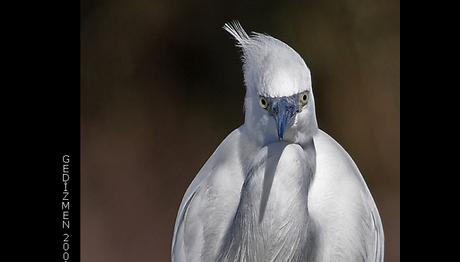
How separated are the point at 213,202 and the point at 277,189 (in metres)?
0.25

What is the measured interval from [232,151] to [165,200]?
1.35 metres

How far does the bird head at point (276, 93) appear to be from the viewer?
1200 millimetres

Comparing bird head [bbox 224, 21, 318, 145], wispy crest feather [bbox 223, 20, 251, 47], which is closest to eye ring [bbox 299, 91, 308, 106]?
bird head [bbox 224, 21, 318, 145]

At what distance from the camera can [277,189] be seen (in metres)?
1.22

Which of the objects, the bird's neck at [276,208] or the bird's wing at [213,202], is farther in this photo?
the bird's wing at [213,202]

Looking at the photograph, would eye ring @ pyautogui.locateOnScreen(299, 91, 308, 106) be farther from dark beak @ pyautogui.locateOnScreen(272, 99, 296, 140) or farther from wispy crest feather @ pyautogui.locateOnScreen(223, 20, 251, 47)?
wispy crest feather @ pyautogui.locateOnScreen(223, 20, 251, 47)

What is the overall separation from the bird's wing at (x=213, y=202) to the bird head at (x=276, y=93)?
0.44 ft

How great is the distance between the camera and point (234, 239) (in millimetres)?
1303

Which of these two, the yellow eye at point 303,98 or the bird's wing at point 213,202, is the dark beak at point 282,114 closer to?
the yellow eye at point 303,98

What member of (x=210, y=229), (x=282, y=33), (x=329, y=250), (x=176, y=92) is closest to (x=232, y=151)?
(x=210, y=229)

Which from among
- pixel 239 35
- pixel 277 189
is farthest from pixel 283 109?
pixel 239 35

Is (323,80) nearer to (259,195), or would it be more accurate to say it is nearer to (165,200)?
(165,200)

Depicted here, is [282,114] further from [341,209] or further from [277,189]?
[341,209]

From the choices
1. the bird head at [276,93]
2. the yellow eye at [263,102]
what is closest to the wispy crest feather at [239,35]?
the bird head at [276,93]
